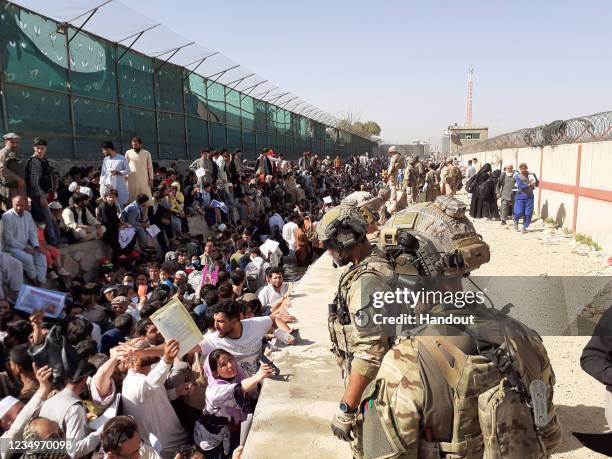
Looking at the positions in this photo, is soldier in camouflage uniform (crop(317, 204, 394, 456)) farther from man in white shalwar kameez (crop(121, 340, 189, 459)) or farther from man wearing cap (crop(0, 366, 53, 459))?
man wearing cap (crop(0, 366, 53, 459))

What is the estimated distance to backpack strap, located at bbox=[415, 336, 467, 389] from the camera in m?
1.45

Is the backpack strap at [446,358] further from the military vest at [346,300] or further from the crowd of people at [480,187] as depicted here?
the crowd of people at [480,187]

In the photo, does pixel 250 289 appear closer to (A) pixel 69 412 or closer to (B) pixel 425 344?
(A) pixel 69 412

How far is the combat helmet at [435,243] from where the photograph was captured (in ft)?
6.05

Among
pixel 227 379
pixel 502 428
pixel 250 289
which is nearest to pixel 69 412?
pixel 227 379

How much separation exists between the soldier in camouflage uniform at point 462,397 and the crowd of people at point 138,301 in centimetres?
183

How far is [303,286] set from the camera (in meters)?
6.46

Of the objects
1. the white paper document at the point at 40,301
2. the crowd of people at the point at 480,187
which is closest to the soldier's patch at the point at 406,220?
the white paper document at the point at 40,301

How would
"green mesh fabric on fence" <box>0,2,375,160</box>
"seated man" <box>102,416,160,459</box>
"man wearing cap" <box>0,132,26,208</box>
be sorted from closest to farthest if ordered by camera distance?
"seated man" <box>102,416,160,459</box> < "man wearing cap" <box>0,132,26,208</box> < "green mesh fabric on fence" <box>0,2,375,160</box>

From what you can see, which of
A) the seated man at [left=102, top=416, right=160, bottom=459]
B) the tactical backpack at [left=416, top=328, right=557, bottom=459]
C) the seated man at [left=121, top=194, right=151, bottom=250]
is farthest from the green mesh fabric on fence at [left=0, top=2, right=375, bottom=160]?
the tactical backpack at [left=416, top=328, right=557, bottom=459]

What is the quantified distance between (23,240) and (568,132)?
1106 centimetres

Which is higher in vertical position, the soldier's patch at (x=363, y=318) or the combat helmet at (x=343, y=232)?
the combat helmet at (x=343, y=232)

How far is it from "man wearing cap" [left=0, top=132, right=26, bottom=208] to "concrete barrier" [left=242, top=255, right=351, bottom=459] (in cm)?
443

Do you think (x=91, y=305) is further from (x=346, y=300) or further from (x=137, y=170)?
(x=346, y=300)
